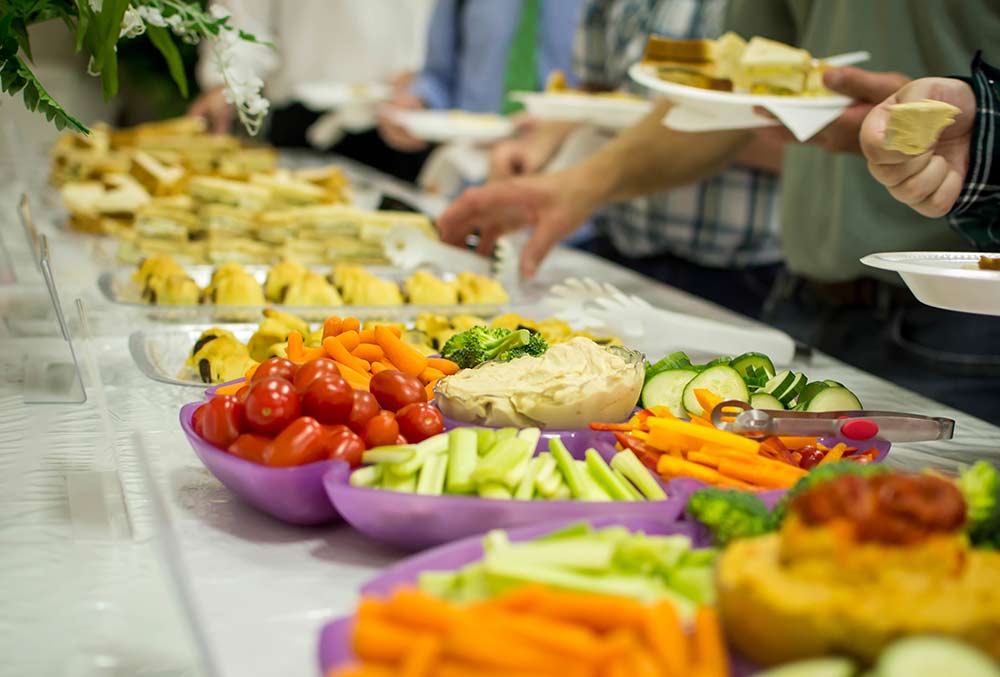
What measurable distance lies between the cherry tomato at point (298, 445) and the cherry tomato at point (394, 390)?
6.2 inches

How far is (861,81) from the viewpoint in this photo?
2.09 metres

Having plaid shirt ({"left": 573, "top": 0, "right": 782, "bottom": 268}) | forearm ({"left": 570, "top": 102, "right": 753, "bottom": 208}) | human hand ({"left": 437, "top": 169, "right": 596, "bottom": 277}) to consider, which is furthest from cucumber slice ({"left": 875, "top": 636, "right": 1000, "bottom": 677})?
plaid shirt ({"left": 573, "top": 0, "right": 782, "bottom": 268})

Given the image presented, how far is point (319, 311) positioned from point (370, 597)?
1409 millimetres

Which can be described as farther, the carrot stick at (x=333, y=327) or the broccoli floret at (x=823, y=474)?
the carrot stick at (x=333, y=327)

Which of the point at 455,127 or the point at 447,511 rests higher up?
the point at 455,127

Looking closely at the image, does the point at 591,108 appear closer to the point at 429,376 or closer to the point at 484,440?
the point at 429,376

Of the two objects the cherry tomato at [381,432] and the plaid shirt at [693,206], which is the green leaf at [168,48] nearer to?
the cherry tomato at [381,432]

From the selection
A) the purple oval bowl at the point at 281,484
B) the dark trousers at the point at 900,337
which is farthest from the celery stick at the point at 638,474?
Result: the dark trousers at the point at 900,337

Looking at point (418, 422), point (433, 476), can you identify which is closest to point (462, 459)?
point (433, 476)

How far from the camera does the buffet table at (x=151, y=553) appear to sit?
3.51ft

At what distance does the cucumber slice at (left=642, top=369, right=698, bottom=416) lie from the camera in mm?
1557

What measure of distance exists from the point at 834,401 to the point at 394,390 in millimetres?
620

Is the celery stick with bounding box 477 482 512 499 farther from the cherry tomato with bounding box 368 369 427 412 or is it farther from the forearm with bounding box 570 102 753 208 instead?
the forearm with bounding box 570 102 753 208

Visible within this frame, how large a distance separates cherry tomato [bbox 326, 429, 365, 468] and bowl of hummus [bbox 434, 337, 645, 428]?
219 millimetres
